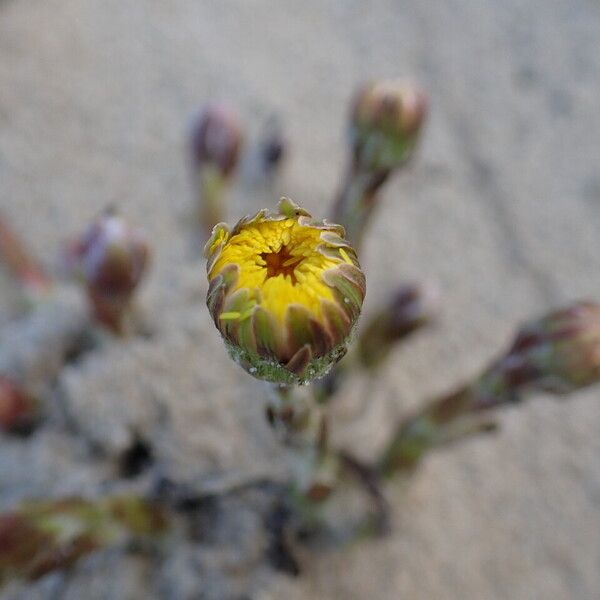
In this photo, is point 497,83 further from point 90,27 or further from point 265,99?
point 90,27

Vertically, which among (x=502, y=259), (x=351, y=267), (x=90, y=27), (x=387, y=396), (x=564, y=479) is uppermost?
(x=90, y=27)

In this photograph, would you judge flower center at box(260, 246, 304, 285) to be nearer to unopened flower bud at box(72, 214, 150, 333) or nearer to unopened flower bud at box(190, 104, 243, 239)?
unopened flower bud at box(72, 214, 150, 333)

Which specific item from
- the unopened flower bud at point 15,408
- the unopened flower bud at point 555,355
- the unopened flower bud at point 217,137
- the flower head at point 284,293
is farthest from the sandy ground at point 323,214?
the flower head at point 284,293

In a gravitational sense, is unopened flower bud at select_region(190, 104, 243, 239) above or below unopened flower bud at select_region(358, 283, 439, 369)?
above

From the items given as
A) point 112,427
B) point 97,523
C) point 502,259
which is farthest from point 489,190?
point 97,523

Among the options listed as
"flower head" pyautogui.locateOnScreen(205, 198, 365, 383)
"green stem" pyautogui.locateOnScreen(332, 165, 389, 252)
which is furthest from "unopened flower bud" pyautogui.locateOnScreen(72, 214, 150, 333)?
"flower head" pyautogui.locateOnScreen(205, 198, 365, 383)

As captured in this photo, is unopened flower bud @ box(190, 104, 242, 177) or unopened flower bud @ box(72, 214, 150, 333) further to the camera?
unopened flower bud @ box(190, 104, 242, 177)

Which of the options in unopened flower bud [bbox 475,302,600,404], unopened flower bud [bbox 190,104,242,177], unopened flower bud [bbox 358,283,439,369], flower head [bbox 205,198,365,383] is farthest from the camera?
unopened flower bud [bbox 190,104,242,177]
